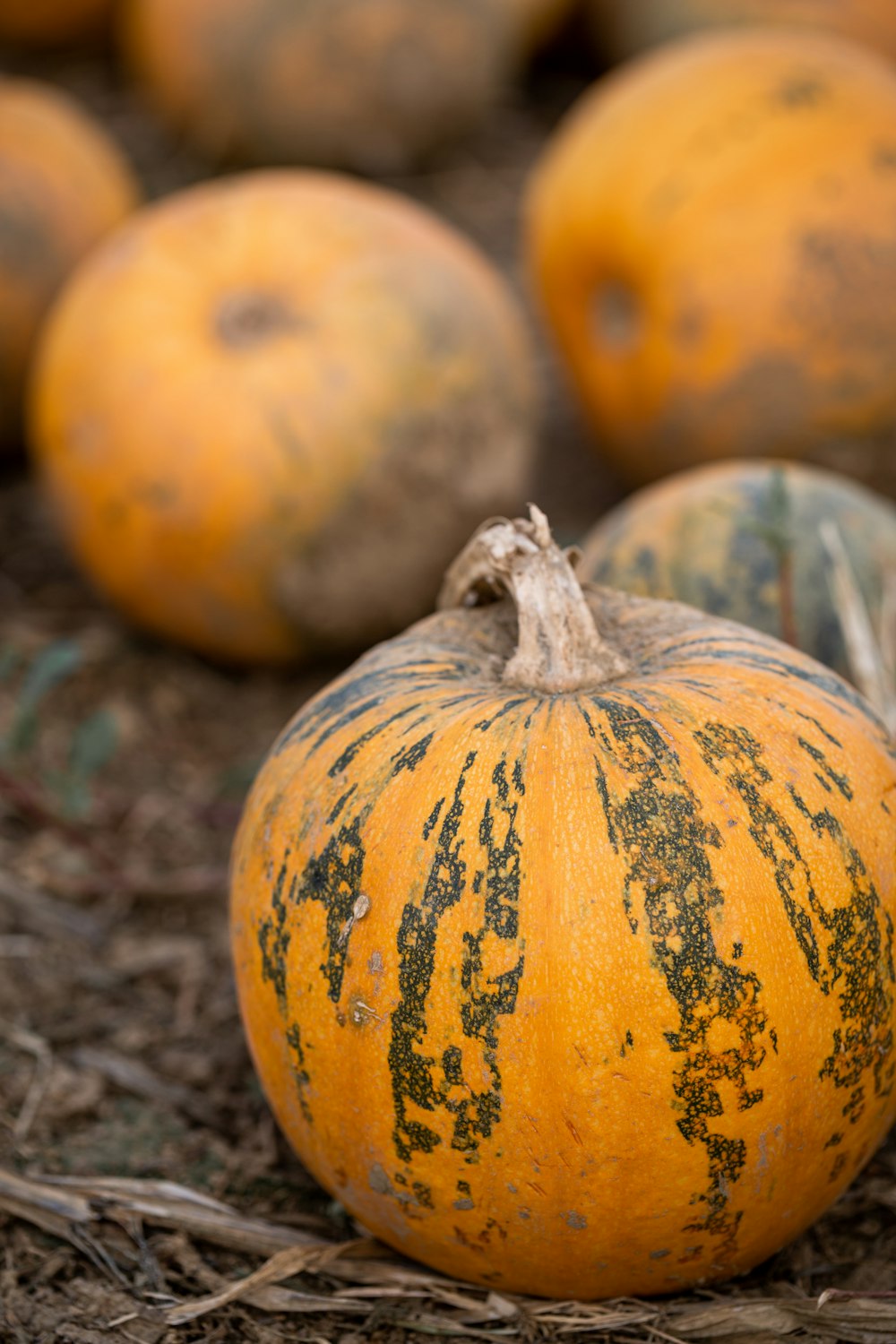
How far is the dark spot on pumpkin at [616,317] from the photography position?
3.88 metres

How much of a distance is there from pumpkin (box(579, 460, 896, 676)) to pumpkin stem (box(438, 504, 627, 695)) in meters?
0.70

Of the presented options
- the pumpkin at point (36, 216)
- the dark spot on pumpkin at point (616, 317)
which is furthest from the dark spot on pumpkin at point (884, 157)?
the pumpkin at point (36, 216)

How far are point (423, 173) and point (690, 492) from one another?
3.45 m

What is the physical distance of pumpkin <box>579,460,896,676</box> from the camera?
2.75m

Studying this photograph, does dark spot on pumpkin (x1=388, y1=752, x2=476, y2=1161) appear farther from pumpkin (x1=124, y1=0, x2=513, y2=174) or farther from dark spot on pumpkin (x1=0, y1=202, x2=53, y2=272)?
pumpkin (x1=124, y1=0, x2=513, y2=174)

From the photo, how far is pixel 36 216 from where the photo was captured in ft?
14.3

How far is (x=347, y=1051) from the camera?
1.84 m

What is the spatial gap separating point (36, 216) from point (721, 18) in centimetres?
260

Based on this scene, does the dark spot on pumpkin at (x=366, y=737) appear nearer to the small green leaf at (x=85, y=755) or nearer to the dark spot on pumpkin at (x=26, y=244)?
the small green leaf at (x=85, y=755)

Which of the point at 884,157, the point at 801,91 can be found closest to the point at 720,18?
the point at 801,91

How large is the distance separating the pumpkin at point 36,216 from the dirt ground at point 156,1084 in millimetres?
580

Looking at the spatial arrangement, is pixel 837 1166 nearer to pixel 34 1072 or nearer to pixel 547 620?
pixel 547 620

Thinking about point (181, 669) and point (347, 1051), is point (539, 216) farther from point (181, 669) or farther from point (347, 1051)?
point (347, 1051)

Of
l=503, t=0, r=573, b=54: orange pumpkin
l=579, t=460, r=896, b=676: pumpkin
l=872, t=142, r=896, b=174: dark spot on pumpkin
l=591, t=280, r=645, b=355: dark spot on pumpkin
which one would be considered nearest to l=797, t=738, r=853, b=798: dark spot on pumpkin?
l=579, t=460, r=896, b=676: pumpkin
